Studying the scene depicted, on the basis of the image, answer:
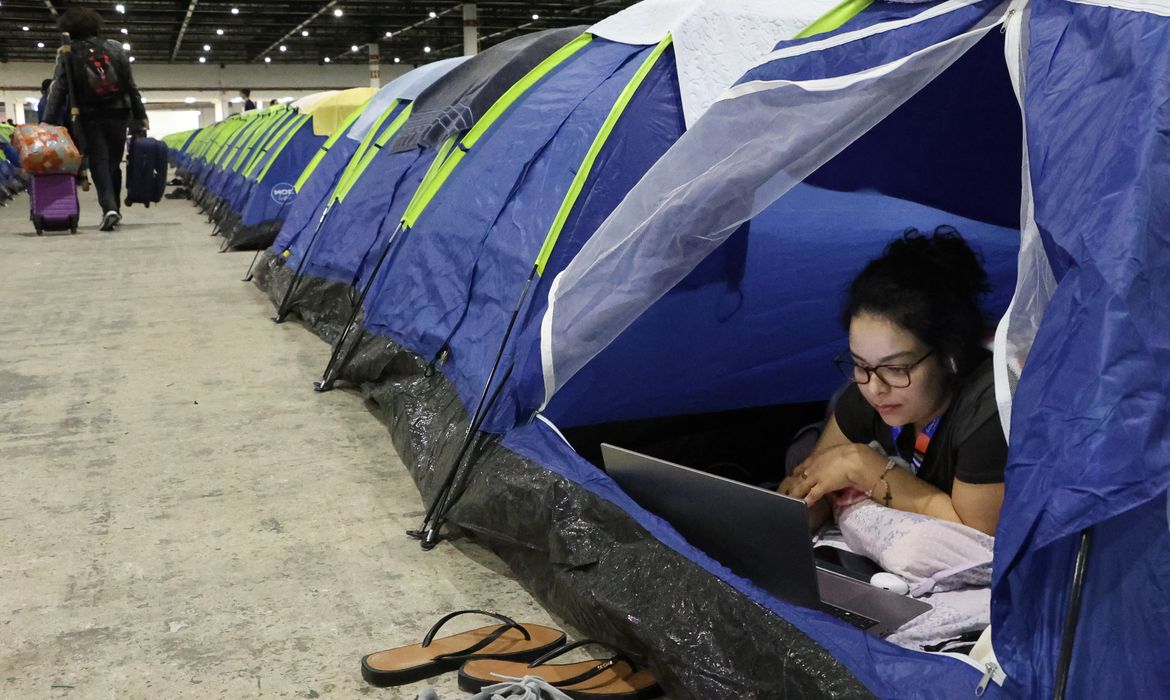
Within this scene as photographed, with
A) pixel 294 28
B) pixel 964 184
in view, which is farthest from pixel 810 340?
pixel 294 28

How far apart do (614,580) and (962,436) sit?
586 millimetres

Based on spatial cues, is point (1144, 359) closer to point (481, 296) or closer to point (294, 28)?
point (481, 296)

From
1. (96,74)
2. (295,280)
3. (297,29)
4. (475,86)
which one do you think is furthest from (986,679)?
(297,29)

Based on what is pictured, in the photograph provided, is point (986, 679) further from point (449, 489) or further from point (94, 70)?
point (94, 70)

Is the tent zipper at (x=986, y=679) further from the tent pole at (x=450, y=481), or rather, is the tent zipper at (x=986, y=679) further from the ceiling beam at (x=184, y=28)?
the ceiling beam at (x=184, y=28)

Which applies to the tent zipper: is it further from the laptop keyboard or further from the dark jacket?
the dark jacket

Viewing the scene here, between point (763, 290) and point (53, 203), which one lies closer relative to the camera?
point (763, 290)

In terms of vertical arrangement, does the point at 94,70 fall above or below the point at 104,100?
above

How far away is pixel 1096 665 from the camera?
1126 mm

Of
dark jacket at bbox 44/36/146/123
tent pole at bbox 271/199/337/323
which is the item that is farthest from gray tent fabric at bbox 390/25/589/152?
dark jacket at bbox 44/36/146/123

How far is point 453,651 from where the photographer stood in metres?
1.80

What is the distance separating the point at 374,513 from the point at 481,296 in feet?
1.96

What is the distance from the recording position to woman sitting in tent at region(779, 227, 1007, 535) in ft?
5.29

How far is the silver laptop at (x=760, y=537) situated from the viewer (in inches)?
59.1
